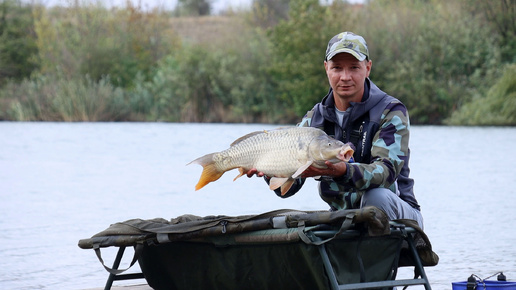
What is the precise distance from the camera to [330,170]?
3.14m

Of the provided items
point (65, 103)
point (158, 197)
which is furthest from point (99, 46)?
point (158, 197)

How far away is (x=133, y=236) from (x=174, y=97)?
2755cm

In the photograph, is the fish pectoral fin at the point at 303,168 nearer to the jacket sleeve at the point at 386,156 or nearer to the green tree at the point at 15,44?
the jacket sleeve at the point at 386,156

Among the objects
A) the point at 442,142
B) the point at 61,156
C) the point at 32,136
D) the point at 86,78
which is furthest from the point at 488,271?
the point at 86,78

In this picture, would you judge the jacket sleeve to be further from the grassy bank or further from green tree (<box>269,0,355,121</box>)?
green tree (<box>269,0,355,121</box>)

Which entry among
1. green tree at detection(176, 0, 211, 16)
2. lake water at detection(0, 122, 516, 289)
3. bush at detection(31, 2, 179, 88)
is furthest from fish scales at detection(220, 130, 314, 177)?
green tree at detection(176, 0, 211, 16)

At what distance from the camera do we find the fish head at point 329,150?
302 centimetres

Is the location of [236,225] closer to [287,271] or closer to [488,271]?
[287,271]

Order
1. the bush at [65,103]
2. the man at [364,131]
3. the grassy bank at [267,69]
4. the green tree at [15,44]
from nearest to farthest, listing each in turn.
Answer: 1. the man at [364,131]
2. the bush at [65,103]
3. the grassy bank at [267,69]
4. the green tree at [15,44]

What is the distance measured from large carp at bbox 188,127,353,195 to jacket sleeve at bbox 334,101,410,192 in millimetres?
Answer: 172

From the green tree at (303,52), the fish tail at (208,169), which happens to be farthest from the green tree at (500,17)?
the fish tail at (208,169)

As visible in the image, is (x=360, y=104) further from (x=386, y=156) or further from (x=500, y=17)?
(x=500, y=17)

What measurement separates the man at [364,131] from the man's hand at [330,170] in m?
0.07

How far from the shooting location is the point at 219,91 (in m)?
30.9
